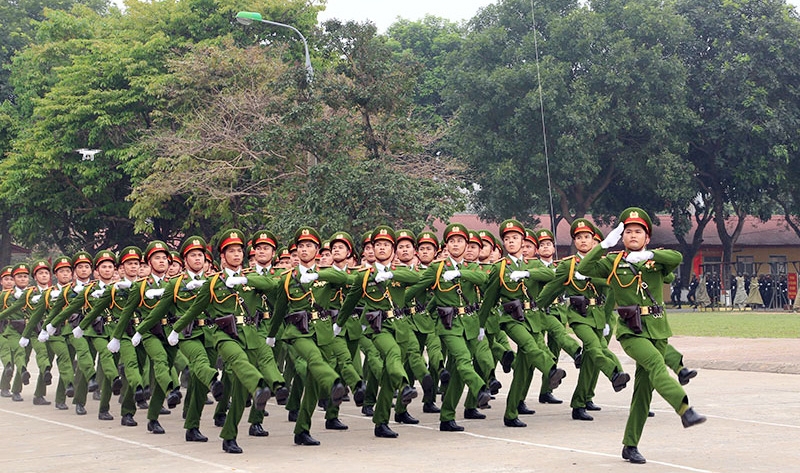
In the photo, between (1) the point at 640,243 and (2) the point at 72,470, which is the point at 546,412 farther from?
(2) the point at 72,470

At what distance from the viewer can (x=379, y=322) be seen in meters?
11.5

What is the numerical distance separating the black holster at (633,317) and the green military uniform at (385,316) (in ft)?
7.81

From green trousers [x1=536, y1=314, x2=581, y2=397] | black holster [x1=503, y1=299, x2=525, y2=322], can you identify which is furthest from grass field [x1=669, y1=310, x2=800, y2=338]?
black holster [x1=503, y1=299, x2=525, y2=322]

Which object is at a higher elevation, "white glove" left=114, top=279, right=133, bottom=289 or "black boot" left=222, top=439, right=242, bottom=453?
"white glove" left=114, top=279, right=133, bottom=289

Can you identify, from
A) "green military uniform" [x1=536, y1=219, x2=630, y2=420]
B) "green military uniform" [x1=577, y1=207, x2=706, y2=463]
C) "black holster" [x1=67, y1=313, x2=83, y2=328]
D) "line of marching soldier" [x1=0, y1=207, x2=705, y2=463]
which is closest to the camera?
"green military uniform" [x1=577, y1=207, x2=706, y2=463]

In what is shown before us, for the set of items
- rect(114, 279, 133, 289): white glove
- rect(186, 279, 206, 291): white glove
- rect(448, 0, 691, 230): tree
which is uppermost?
rect(448, 0, 691, 230): tree

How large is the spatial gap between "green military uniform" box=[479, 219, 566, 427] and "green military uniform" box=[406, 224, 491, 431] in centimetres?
20

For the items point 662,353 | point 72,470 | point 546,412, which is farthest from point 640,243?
point 72,470

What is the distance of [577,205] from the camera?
45938mm

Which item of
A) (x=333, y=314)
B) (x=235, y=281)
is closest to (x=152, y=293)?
(x=235, y=281)

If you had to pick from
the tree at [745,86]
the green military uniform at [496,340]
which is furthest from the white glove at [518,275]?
the tree at [745,86]

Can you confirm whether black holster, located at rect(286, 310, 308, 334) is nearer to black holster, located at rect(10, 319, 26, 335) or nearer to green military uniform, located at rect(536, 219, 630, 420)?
green military uniform, located at rect(536, 219, 630, 420)

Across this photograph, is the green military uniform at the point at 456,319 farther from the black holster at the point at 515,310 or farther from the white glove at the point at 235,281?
the white glove at the point at 235,281

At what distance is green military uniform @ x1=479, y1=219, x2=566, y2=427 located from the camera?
11.8m
